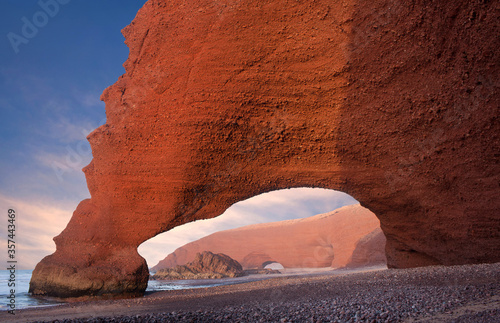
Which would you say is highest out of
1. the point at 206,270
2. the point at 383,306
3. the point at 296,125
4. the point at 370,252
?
the point at 296,125

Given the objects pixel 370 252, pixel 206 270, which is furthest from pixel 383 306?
pixel 206 270

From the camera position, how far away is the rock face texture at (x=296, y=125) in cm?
607

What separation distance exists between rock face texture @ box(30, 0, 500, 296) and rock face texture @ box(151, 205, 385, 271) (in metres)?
15.1

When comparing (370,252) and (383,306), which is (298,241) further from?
(383,306)

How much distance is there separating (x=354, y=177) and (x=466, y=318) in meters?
4.86

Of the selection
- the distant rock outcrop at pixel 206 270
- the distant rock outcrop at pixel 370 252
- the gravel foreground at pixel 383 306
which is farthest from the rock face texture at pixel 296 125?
the distant rock outcrop at pixel 206 270

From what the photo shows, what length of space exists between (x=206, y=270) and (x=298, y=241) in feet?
43.7

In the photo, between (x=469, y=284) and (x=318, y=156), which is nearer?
(x=469, y=284)

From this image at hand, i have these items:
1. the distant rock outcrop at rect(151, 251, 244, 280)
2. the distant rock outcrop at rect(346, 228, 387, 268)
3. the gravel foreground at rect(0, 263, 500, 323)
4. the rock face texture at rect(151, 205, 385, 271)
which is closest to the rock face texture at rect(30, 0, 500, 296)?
the gravel foreground at rect(0, 263, 500, 323)

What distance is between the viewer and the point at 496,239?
6.53 m

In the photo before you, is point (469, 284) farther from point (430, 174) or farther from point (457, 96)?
point (457, 96)

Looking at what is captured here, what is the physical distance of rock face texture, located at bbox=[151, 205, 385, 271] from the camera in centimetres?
2380

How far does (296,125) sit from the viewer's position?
709cm

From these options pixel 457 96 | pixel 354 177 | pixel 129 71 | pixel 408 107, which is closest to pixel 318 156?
pixel 354 177
